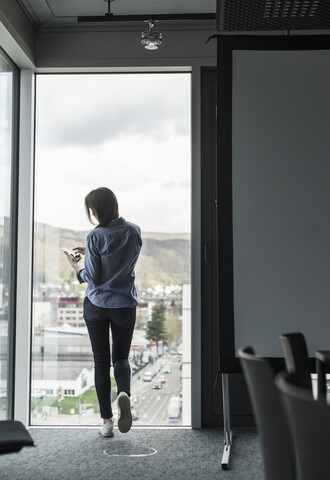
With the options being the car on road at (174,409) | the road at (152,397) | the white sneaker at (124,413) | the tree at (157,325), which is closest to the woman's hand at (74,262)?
the tree at (157,325)

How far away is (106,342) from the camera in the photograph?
4508 millimetres

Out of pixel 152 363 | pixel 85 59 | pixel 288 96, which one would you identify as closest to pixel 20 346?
pixel 152 363

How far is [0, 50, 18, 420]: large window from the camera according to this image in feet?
14.7

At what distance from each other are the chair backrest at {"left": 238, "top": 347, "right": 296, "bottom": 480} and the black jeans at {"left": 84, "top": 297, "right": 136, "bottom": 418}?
266cm

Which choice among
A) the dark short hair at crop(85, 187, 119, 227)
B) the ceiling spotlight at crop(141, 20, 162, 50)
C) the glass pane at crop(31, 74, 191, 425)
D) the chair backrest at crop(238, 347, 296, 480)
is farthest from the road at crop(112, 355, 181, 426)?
the chair backrest at crop(238, 347, 296, 480)

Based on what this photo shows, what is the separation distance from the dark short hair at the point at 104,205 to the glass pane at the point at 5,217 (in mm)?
627

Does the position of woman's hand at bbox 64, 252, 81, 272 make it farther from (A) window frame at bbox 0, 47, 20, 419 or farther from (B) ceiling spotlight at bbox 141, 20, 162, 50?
(B) ceiling spotlight at bbox 141, 20, 162, 50

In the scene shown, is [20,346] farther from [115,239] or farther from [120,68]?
[120,68]

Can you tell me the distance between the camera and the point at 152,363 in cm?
482

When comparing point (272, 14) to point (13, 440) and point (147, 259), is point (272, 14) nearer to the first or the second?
point (147, 259)

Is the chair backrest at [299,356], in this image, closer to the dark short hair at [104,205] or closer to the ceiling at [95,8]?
the dark short hair at [104,205]

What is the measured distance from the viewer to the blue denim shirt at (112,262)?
4.44 m

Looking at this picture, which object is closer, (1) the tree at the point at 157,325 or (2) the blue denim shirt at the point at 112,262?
(2) the blue denim shirt at the point at 112,262

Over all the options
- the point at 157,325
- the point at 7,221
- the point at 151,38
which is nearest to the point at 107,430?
the point at 157,325
